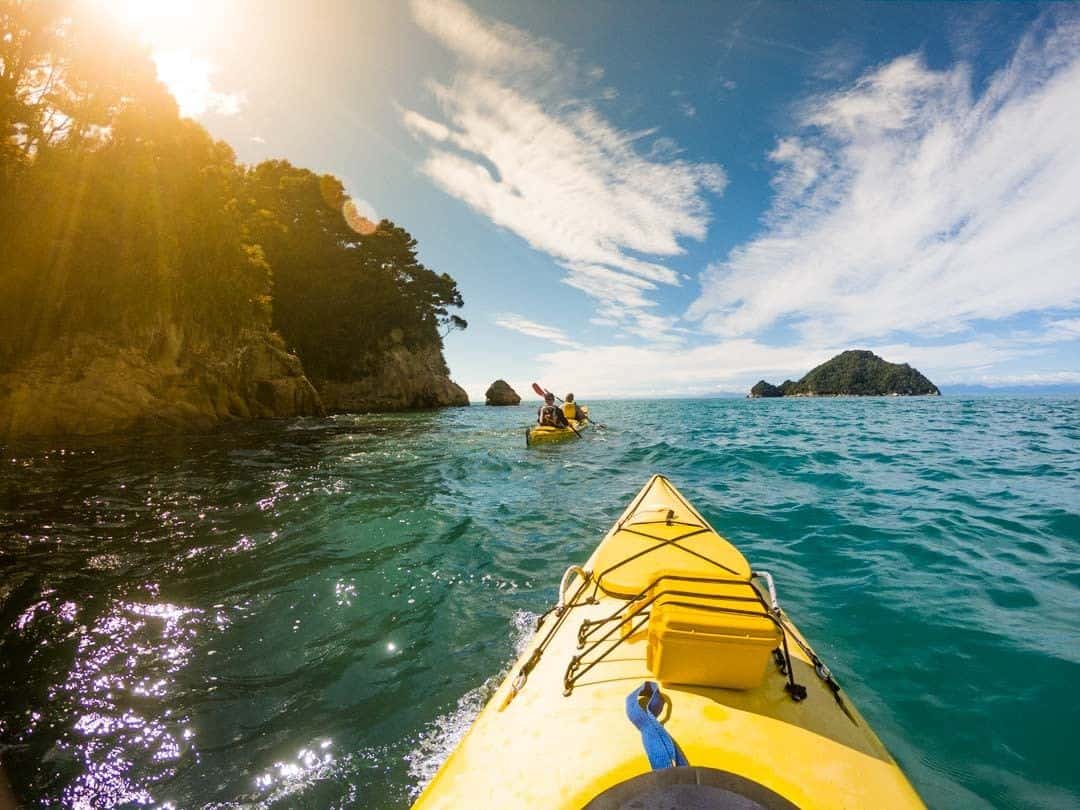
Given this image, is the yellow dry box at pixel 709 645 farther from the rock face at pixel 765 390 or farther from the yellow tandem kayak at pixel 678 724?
the rock face at pixel 765 390

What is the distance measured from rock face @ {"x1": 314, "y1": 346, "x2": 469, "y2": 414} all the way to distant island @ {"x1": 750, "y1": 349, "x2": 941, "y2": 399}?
9702 cm

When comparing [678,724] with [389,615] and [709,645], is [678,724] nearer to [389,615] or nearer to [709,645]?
[709,645]

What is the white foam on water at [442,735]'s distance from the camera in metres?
2.57

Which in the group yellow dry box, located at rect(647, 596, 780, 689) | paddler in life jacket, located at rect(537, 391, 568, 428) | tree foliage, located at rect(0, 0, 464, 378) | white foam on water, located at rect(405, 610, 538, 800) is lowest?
white foam on water, located at rect(405, 610, 538, 800)

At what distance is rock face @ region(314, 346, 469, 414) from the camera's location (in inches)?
1409

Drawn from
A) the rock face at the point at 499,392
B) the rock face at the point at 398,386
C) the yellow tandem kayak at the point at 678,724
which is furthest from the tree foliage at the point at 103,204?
the rock face at the point at 499,392

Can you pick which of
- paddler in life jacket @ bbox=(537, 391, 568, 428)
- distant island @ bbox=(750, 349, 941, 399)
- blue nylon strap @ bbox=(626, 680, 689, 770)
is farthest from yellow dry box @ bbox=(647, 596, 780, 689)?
distant island @ bbox=(750, 349, 941, 399)

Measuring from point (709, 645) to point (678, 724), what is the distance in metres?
0.34

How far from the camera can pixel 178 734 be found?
9.07 ft

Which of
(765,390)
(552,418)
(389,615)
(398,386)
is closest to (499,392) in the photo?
(398,386)

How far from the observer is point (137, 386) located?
16.0 m

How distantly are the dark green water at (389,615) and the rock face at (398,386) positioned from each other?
2653 cm

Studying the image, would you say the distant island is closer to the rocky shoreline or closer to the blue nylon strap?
the rocky shoreline

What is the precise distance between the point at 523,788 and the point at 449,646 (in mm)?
2531
